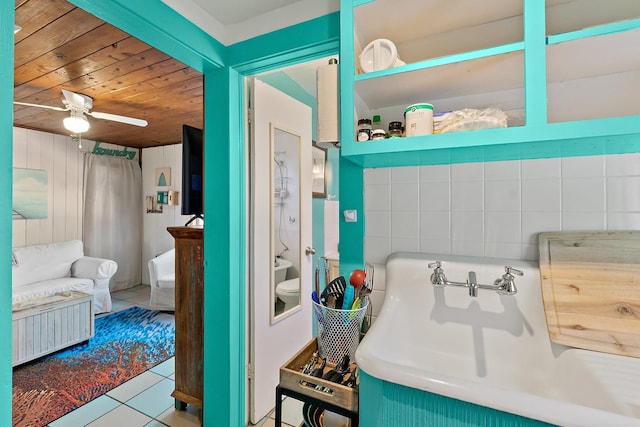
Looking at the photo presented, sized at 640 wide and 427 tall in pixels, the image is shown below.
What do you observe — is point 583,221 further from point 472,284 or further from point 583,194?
point 472,284

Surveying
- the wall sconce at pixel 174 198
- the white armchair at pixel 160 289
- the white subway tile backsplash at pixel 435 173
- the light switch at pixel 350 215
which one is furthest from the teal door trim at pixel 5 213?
the wall sconce at pixel 174 198

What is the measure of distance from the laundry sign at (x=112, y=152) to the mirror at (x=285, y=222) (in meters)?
3.68

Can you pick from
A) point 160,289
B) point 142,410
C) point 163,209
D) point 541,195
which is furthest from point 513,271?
point 163,209

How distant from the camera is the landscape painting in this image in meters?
3.31

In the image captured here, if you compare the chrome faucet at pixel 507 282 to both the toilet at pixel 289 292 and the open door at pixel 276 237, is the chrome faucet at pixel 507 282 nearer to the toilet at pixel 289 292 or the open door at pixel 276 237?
the open door at pixel 276 237

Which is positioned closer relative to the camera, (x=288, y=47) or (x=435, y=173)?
(x=435, y=173)

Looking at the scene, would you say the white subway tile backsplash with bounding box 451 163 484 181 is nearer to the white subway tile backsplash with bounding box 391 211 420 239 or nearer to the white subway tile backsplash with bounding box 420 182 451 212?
the white subway tile backsplash with bounding box 420 182 451 212

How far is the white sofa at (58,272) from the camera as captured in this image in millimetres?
2900

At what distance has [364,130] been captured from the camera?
3.10 ft

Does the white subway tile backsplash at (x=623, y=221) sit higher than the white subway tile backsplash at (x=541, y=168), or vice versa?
the white subway tile backsplash at (x=541, y=168)

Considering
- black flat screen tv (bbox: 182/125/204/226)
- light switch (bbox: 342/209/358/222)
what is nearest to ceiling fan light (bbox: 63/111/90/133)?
black flat screen tv (bbox: 182/125/204/226)

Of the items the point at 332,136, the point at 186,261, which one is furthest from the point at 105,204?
the point at 332,136

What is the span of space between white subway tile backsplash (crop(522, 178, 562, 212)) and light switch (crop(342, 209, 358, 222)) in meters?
0.57

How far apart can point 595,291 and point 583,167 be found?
14.3 inches
